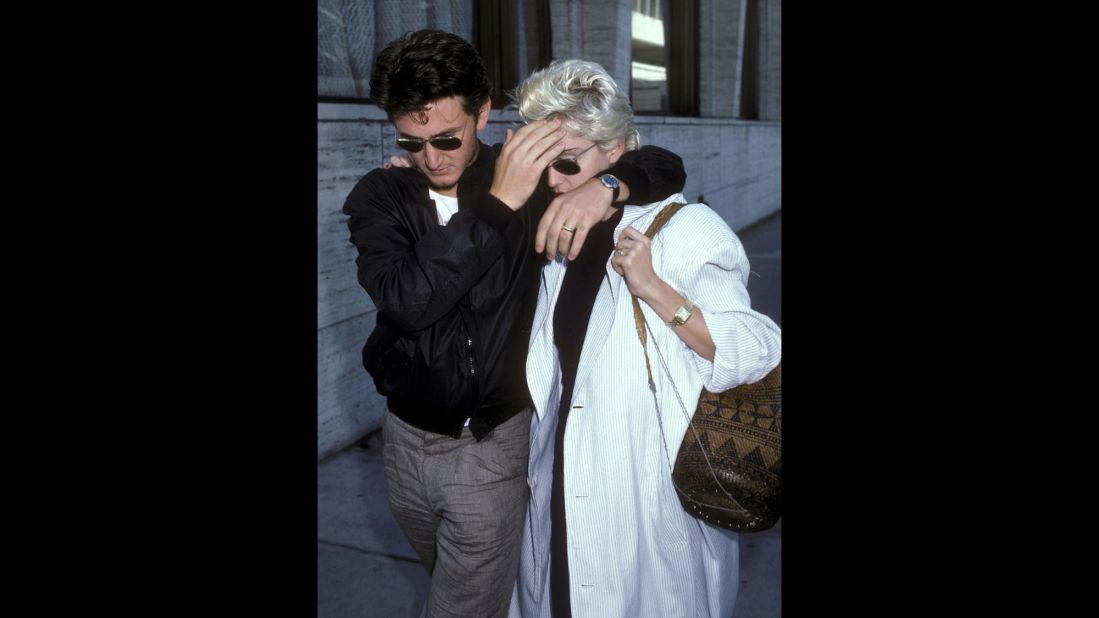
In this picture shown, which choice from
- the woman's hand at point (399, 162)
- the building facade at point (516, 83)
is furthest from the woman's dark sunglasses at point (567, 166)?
Result: the building facade at point (516, 83)

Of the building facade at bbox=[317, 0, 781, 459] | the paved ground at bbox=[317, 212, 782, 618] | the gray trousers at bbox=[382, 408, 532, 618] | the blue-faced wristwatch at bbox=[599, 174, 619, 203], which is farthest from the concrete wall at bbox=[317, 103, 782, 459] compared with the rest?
the blue-faced wristwatch at bbox=[599, 174, 619, 203]

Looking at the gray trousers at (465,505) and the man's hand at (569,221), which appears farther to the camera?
the gray trousers at (465,505)

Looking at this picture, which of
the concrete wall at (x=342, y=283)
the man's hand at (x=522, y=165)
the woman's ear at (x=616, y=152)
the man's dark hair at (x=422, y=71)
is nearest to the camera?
the man's hand at (x=522, y=165)

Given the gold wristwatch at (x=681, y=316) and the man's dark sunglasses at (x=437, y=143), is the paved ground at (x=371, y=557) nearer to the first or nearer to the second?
the gold wristwatch at (x=681, y=316)

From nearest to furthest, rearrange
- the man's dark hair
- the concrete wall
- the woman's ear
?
the man's dark hair
the woman's ear
the concrete wall

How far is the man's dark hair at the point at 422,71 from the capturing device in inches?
74.8

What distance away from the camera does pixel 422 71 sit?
189 cm

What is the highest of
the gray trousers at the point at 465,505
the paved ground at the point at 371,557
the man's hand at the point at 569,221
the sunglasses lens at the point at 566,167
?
the sunglasses lens at the point at 566,167

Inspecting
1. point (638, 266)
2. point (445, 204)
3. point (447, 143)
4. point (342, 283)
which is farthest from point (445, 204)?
point (342, 283)

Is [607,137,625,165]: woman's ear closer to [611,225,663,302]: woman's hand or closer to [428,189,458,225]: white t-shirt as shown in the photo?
[611,225,663,302]: woman's hand

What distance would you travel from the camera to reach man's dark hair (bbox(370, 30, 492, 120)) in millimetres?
1900

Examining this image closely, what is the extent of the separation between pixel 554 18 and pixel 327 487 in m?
5.93
